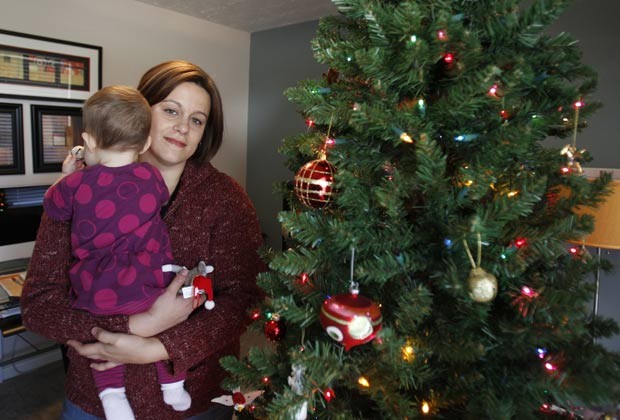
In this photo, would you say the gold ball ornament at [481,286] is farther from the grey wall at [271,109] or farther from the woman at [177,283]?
the grey wall at [271,109]

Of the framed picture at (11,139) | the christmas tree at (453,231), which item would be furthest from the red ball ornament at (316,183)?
the framed picture at (11,139)

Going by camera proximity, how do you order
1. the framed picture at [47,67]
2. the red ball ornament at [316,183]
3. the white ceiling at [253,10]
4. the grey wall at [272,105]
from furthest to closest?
1. the grey wall at [272,105]
2. the white ceiling at [253,10]
3. the framed picture at [47,67]
4. the red ball ornament at [316,183]

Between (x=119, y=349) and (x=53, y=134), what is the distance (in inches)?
105

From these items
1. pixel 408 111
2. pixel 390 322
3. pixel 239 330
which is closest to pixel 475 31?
pixel 408 111

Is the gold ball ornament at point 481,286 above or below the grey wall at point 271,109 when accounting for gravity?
below

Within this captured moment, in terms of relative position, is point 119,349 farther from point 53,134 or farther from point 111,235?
point 53,134

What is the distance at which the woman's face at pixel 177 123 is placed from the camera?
1183mm

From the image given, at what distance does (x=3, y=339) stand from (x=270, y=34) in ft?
11.7

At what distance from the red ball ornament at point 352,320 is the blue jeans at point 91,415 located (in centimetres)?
73

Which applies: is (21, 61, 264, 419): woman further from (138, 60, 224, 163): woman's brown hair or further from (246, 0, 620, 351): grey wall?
(246, 0, 620, 351): grey wall

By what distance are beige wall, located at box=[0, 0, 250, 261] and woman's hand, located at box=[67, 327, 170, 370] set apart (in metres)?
2.45

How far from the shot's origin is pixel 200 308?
1.17m

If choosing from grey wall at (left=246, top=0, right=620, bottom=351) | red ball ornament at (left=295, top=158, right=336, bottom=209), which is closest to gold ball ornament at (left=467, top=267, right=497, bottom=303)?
red ball ornament at (left=295, top=158, right=336, bottom=209)

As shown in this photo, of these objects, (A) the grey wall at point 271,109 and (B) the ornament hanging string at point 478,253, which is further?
(A) the grey wall at point 271,109
